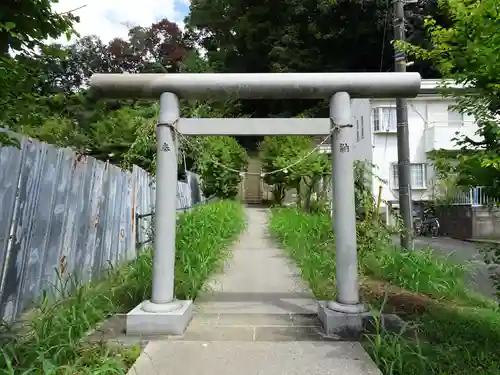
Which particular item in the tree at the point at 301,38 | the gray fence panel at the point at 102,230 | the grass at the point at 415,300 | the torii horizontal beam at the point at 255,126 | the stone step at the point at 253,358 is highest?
the tree at the point at 301,38

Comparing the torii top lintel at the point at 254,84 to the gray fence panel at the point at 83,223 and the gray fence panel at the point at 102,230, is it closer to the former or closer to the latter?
the gray fence panel at the point at 83,223

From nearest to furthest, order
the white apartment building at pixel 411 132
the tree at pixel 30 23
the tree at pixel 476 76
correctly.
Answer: the tree at pixel 30 23 → the tree at pixel 476 76 → the white apartment building at pixel 411 132

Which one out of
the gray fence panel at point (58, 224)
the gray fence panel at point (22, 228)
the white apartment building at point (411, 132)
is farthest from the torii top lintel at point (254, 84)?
the white apartment building at point (411, 132)

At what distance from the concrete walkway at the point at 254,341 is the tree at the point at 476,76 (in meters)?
1.88

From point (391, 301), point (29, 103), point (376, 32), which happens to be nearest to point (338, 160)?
point (391, 301)

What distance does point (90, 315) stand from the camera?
431cm

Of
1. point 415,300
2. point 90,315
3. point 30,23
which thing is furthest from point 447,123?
point 30,23

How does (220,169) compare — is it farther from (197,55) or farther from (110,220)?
(197,55)

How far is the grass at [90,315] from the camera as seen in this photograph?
121 inches

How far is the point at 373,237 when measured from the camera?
7.80 meters

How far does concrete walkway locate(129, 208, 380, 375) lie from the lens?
11.0 feet

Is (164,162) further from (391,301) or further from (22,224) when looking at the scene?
(391,301)

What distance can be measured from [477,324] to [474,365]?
1.29 m

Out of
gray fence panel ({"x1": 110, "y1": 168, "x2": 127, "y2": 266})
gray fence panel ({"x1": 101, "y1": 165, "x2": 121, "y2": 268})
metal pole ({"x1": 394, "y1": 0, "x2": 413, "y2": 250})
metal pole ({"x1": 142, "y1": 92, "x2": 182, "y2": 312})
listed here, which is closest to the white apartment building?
metal pole ({"x1": 394, "y1": 0, "x2": 413, "y2": 250})
